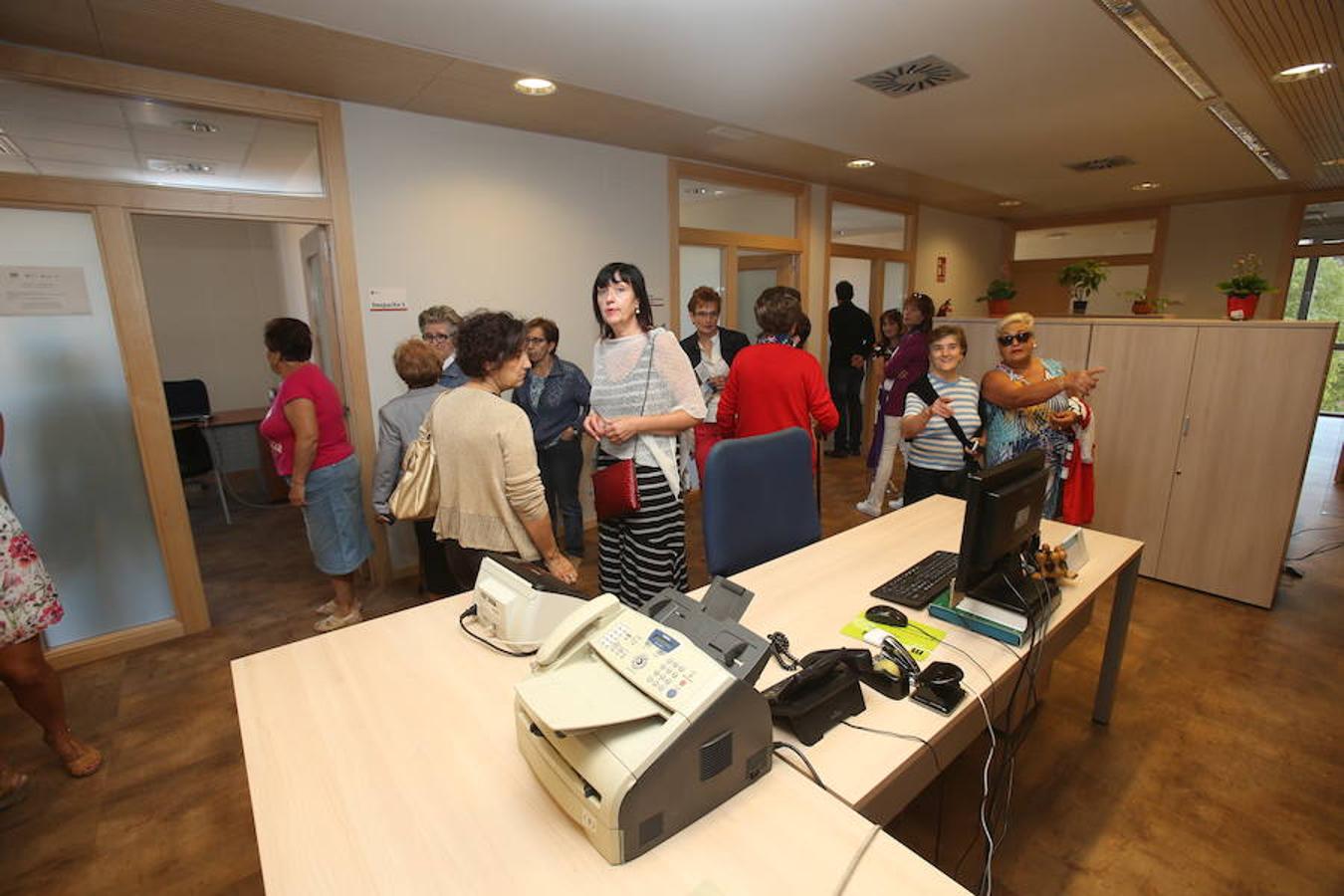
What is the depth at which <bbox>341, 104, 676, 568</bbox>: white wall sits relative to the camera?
3150mm

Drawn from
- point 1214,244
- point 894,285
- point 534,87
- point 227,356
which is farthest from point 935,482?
point 227,356

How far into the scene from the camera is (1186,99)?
3.28 meters

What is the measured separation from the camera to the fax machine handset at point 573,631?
1.04 meters

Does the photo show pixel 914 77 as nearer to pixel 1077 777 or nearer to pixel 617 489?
pixel 617 489

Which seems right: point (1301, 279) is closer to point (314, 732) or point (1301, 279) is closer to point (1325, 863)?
point (1325, 863)

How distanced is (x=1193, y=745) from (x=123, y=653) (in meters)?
4.40

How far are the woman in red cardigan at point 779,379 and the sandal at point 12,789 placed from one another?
2.78 metres

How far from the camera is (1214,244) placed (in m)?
6.28

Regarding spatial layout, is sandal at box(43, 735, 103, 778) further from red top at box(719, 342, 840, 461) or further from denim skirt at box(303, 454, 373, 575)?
red top at box(719, 342, 840, 461)

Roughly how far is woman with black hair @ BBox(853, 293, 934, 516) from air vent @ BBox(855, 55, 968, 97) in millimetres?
1377

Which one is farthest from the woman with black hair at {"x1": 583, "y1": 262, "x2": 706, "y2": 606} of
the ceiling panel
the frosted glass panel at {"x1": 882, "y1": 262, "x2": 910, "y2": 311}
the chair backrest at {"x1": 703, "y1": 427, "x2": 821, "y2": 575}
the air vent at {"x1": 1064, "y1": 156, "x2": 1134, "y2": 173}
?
the frosted glass panel at {"x1": 882, "y1": 262, "x2": 910, "y2": 311}

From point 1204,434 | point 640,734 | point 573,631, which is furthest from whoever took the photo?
point 1204,434

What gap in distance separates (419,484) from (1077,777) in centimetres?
236

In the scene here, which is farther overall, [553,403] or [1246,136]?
[1246,136]
